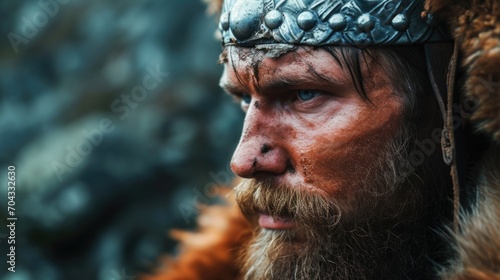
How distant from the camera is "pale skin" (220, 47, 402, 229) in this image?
1.79 meters

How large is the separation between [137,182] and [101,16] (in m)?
0.85

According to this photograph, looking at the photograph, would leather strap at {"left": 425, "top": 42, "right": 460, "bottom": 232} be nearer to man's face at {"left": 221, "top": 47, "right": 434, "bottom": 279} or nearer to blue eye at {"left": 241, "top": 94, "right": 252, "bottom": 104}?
man's face at {"left": 221, "top": 47, "right": 434, "bottom": 279}

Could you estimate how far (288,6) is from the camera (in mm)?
1811

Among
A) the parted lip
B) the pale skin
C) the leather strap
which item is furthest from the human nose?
the leather strap

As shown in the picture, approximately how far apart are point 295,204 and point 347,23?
0.45 metres

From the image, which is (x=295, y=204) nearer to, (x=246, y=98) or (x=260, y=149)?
(x=260, y=149)

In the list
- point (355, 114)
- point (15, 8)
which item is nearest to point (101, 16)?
point (15, 8)

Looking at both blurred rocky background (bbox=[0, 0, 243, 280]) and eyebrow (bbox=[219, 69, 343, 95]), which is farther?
blurred rocky background (bbox=[0, 0, 243, 280])

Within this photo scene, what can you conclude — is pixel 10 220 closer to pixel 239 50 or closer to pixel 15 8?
pixel 15 8

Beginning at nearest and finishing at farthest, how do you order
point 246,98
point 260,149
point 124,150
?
point 260,149 < point 246,98 < point 124,150

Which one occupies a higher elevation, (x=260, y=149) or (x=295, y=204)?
(x=260, y=149)

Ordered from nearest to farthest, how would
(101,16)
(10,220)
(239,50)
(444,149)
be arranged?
(444,149) < (239,50) < (10,220) < (101,16)

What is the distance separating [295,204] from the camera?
1.86m

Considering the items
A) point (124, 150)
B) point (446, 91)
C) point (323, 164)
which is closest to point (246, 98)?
point (323, 164)
